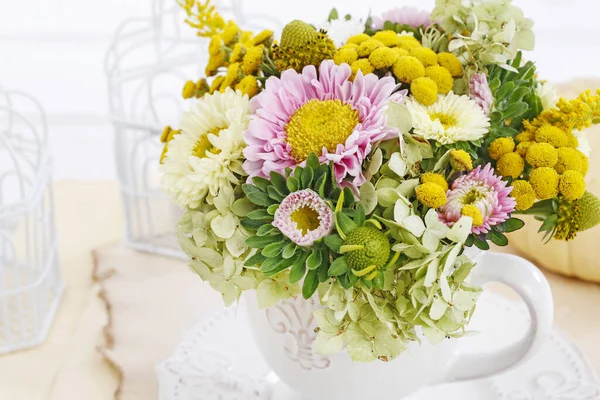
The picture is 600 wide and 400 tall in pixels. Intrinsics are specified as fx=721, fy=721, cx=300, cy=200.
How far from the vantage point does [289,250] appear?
65 cm

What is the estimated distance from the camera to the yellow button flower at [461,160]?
63cm

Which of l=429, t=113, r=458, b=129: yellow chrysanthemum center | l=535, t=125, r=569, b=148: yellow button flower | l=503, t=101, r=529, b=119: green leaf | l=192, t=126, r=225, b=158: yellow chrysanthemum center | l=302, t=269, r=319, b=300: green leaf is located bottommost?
l=302, t=269, r=319, b=300: green leaf

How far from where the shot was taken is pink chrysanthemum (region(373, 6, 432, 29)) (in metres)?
0.86

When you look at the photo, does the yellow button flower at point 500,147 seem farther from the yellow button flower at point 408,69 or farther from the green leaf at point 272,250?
the green leaf at point 272,250

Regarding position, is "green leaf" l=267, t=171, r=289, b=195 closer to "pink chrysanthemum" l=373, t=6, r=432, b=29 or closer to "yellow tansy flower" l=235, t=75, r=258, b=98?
"yellow tansy flower" l=235, t=75, r=258, b=98

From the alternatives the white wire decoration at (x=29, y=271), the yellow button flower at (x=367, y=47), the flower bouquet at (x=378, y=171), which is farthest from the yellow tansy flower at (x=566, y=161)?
the white wire decoration at (x=29, y=271)

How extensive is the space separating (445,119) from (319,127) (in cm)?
12

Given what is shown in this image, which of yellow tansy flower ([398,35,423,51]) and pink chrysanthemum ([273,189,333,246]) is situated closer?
pink chrysanthemum ([273,189,333,246])

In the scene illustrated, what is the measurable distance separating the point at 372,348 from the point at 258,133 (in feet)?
0.76

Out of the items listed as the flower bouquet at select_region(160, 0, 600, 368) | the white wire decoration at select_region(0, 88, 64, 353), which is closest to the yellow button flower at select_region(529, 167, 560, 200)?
the flower bouquet at select_region(160, 0, 600, 368)

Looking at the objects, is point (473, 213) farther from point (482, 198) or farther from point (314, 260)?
point (314, 260)

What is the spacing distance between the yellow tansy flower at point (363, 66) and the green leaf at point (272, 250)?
190mm

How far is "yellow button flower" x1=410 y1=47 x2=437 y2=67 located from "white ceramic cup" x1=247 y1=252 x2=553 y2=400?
0.67 feet

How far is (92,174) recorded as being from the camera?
9.05ft
